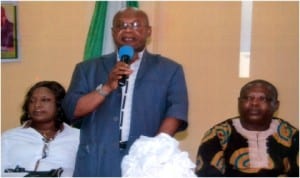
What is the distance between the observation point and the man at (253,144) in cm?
223

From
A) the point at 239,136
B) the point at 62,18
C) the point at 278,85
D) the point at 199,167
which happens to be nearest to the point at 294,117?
the point at 278,85

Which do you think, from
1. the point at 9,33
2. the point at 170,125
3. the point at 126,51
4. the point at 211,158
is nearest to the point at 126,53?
the point at 126,51

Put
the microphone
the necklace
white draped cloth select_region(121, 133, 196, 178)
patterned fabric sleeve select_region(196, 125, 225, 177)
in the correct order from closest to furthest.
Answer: white draped cloth select_region(121, 133, 196, 178) → the microphone → patterned fabric sleeve select_region(196, 125, 225, 177) → the necklace

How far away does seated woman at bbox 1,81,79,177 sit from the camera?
92.7 inches

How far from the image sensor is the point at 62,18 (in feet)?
10.2

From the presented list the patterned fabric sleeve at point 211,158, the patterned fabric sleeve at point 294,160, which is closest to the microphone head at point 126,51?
the patterned fabric sleeve at point 211,158

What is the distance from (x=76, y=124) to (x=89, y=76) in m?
0.24

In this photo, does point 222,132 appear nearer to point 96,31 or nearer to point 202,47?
point 202,47

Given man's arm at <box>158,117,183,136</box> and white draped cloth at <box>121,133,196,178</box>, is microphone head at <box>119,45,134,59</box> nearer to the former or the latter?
man's arm at <box>158,117,183,136</box>

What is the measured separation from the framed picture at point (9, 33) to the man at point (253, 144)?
156cm

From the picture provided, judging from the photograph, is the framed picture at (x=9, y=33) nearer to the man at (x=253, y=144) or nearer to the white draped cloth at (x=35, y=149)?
the white draped cloth at (x=35, y=149)

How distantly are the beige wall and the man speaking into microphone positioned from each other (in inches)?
36.0

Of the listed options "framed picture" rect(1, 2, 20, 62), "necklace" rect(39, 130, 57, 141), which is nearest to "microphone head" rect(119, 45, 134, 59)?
"necklace" rect(39, 130, 57, 141)

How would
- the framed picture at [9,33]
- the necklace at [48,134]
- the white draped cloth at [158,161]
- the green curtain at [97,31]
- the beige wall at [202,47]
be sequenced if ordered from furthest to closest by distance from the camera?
the framed picture at [9,33] < the green curtain at [97,31] < the beige wall at [202,47] < the necklace at [48,134] < the white draped cloth at [158,161]
